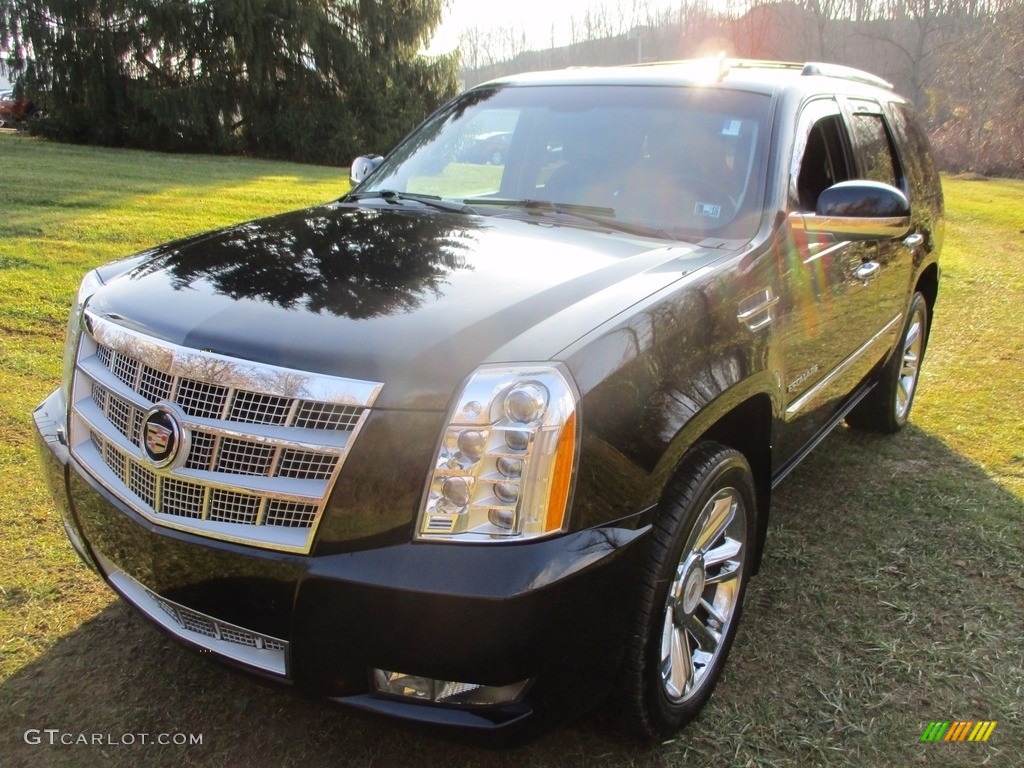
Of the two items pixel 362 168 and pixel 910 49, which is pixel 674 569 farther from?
pixel 910 49

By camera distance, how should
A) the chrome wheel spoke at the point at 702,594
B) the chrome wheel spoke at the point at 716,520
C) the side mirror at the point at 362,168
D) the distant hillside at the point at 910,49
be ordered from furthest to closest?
the distant hillside at the point at 910,49 < the side mirror at the point at 362,168 < the chrome wheel spoke at the point at 716,520 < the chrome wheel spoke at the point at 702,594

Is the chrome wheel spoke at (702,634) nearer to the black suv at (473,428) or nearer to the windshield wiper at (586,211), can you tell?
the black suv at (473,428)

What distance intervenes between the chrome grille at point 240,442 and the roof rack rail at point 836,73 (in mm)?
2723

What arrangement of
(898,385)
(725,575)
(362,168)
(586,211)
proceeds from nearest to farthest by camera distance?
(725,575) → (586,211) → (362,168) → (898,385)

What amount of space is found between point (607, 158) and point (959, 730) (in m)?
2.26

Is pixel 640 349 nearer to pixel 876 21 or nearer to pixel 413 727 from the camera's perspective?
pixel 413 727

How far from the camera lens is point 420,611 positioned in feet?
→ 6.16

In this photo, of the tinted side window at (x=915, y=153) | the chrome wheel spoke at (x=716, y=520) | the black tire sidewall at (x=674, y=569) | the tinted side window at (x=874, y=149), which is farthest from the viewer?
the tinted side window at (x=915, y=153)

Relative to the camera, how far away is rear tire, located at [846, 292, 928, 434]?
4.77 metres

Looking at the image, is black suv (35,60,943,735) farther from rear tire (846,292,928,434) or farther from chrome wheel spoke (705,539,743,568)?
rear tire (846,292,928,434)

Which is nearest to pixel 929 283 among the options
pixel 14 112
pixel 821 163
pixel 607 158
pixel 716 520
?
pixel 821 163

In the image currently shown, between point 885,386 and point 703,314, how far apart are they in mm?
2808

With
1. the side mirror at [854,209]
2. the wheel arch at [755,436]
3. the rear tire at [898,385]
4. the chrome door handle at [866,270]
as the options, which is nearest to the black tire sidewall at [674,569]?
the wheel arch at [755,436]

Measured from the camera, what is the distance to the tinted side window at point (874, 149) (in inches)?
153
